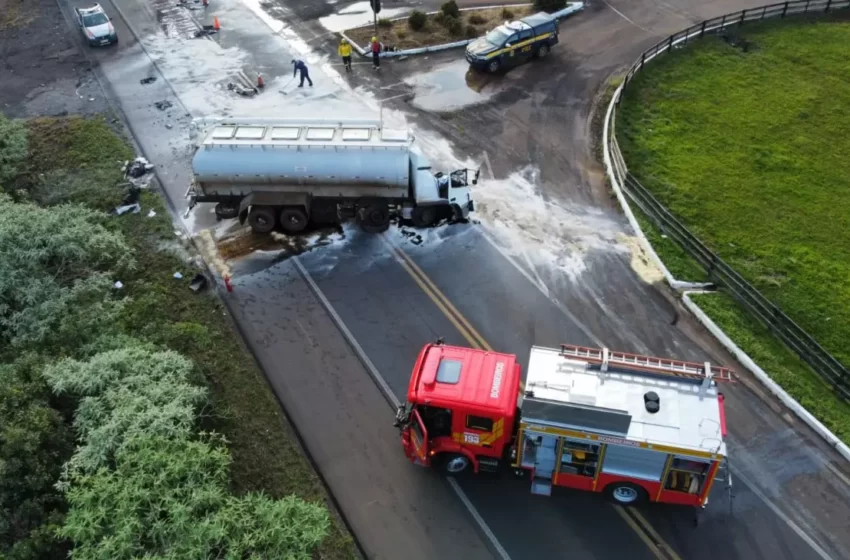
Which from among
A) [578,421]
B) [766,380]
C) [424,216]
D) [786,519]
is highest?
[578,421]

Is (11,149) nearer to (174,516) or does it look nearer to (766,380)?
(174,516)

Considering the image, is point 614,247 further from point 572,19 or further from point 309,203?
point 572,19

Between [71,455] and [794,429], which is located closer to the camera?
[71,455]

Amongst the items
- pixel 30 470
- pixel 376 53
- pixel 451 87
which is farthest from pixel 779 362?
pixel 376 53

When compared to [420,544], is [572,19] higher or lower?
higher

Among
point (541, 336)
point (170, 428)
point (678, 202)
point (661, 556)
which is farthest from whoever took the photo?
point (678, 202)

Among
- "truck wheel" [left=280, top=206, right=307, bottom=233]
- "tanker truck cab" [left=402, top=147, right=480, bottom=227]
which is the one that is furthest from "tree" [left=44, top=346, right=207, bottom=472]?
"tanker truck cab" [left=402, top=147, right=480, bottom=227]

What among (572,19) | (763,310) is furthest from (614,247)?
(572,19)
